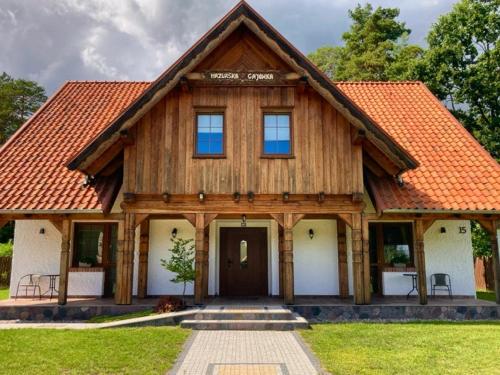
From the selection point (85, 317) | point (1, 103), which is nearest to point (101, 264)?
point (85, 317)

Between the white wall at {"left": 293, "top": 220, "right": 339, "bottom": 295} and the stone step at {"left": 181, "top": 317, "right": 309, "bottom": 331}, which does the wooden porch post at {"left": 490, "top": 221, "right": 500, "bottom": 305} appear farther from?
the stone step at {"left": 181, "top": 317, "right": 309, "bottom": 331}

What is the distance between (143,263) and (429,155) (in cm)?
931

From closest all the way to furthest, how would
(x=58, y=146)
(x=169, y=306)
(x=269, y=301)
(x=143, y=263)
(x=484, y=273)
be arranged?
(x=169, y=306), (x=269, y=301), (x=143, y=263), (x=58, y=146), (x=484, y=273)

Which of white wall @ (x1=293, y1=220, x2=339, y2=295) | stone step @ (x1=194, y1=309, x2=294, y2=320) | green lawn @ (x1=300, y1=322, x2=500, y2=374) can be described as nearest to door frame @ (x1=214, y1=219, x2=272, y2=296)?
white wall @ (x1=293, y1=220, x2=339, y2=295)

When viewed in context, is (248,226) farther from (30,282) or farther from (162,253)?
(30,282)

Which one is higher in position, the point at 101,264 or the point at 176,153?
the point at 176,153

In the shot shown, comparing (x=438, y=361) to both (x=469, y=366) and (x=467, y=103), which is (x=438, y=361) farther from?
(x=467, y=103)

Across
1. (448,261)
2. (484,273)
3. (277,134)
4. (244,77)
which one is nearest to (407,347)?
(277,134)

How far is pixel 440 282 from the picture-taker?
12.4 metres

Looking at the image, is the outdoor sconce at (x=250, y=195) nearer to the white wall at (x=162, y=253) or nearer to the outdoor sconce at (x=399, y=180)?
the white wall at (x=162, y=253)

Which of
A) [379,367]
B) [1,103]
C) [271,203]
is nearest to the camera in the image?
[379,367]

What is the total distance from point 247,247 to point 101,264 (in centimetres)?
449

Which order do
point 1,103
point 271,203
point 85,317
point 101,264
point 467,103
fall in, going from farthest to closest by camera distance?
point 1,103 < point 467,103 < point 101,264 < point 271,203 < point 85,317

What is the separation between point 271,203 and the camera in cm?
1120
